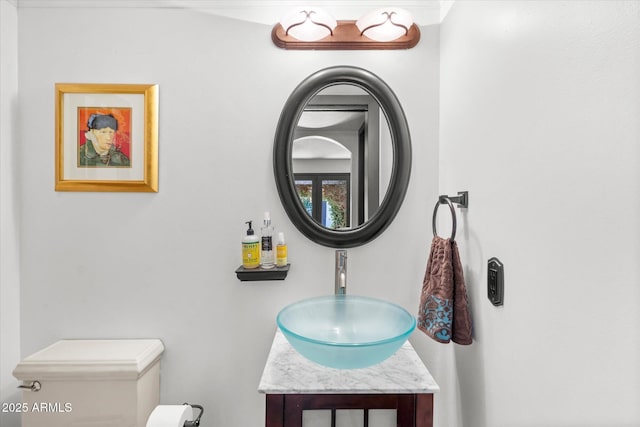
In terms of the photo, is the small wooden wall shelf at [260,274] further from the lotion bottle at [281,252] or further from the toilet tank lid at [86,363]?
the toilet tank lid at [86,363]

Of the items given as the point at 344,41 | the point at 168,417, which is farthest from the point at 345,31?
the point at 168,417

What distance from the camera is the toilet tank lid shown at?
102 centimetres

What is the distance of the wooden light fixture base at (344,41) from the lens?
3.91 ft

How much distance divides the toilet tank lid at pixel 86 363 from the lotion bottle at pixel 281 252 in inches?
24.0

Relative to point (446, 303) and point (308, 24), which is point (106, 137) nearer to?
point (308, 24)

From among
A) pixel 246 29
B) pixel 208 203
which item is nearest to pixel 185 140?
pixel 208 203

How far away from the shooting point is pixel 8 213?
46.3 inches

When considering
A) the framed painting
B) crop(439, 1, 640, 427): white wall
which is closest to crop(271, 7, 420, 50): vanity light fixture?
crop(439, 1, 640, 427): white wall

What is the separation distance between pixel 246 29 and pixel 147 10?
16.5 inches

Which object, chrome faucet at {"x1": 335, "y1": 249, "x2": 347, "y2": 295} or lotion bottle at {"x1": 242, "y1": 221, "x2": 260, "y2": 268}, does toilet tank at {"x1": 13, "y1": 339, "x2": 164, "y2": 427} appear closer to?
lotion bottle at {"x1": 242, "y1": 221, "x2": 260, "y2": 268}

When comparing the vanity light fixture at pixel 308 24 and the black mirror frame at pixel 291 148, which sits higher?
the vanity light fixture at pixel 308 24

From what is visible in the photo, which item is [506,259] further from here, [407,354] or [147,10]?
[147,10]

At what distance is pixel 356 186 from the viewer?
123 cm

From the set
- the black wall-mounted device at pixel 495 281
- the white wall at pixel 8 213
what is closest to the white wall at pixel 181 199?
the white wall at pixel 8 213
